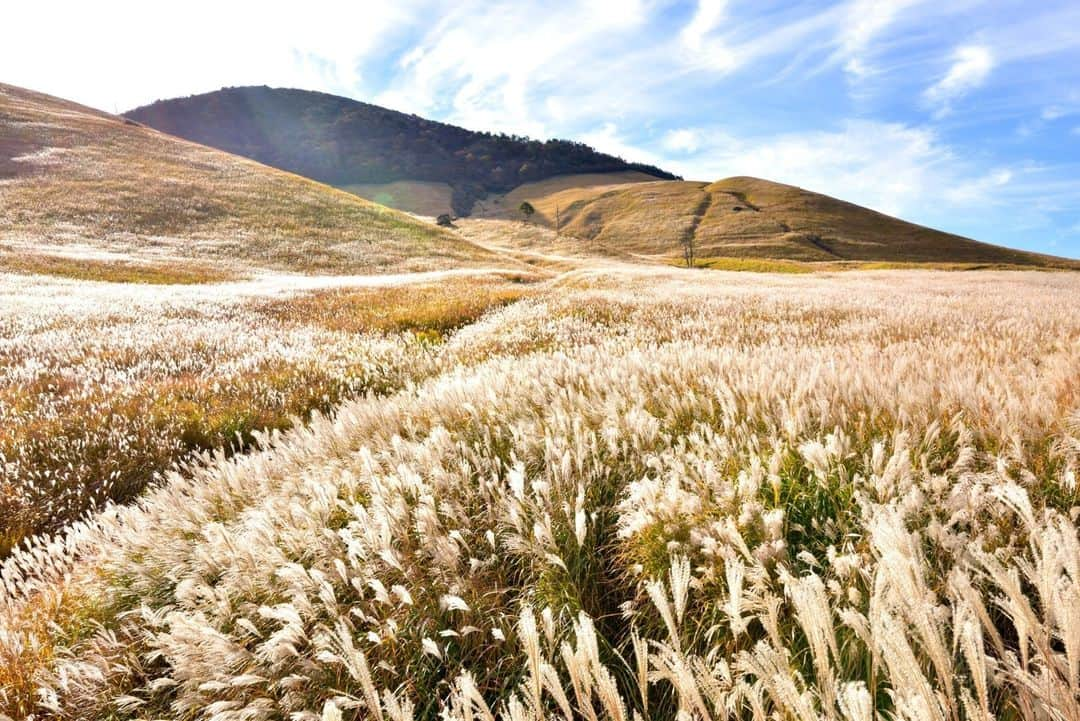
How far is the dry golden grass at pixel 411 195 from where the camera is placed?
148500 mm

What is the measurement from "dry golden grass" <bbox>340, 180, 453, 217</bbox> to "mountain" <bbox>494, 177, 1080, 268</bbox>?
73.6 feet

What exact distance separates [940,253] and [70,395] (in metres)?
153

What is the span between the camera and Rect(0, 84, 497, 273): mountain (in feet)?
153

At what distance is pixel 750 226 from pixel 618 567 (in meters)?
143

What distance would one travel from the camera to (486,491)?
2551 mm

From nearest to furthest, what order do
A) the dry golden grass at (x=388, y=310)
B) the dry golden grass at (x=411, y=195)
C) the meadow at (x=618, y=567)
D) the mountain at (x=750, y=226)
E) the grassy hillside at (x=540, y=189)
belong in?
the meadow at (x=618, y=567), the dry golden grass at (x=388, y=310), the mountain at (x=750, y=226), the dry golden grass at (x=411, y=195), the grassy hillside at (x=540, y=189)

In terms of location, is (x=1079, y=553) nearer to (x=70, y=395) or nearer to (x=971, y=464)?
(x=971, y=464)

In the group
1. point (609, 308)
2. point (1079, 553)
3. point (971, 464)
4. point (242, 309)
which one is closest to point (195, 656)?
point (1079, 553)

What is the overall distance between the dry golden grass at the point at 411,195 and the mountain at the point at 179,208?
6753 cm

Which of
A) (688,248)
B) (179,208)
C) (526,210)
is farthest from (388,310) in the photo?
(526,210)

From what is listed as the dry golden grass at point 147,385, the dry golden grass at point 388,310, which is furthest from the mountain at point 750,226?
the dry golden grass at point 147,385

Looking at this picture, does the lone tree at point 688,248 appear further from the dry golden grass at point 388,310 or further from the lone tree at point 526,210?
the dry golden grass at point 388,310

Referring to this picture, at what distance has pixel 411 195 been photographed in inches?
6452

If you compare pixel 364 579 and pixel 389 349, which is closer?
pixel 364 579
